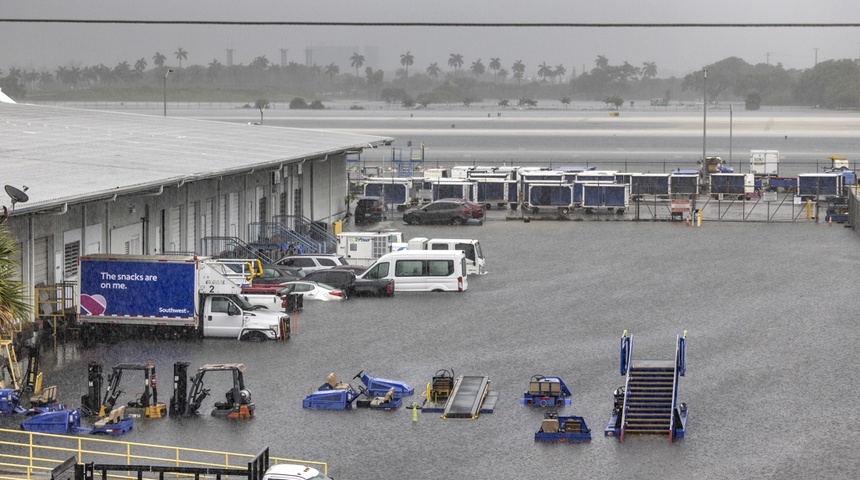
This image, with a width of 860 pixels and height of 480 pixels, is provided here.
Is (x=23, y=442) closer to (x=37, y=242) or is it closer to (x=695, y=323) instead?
(x=37, y=242)

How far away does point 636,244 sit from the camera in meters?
47.7

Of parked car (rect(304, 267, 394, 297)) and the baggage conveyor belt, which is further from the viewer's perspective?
parked car (rect(304, 267, 394, 297))

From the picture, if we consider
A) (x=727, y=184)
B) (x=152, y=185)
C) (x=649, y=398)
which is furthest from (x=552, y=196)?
(x=649, y=398)

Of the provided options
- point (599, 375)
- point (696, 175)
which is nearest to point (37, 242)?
point (599, 375)

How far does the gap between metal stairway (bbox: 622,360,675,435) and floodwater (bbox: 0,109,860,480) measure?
42 centimetres

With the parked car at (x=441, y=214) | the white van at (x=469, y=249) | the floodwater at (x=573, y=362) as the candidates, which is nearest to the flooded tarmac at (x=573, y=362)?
the floodwater at (x=573, y=362)

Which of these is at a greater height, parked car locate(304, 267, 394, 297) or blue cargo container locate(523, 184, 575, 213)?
blue cargo container locate(523, 184, 575, 213)

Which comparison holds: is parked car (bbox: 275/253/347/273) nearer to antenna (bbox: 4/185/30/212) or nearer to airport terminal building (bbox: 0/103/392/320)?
airport terminal building (bbox: 0/103/392/320)

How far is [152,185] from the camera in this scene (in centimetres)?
3291

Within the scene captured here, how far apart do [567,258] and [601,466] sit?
24.9 metres

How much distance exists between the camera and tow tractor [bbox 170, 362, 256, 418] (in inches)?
876

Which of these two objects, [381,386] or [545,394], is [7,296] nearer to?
[381,386]

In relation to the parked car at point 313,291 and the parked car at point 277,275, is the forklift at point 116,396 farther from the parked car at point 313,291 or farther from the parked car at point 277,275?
the parked car at point 277,275

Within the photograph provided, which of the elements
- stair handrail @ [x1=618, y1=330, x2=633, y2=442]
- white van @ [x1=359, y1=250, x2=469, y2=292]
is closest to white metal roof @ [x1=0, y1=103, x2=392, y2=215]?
white van @ [x1=359, y1=250, x2=469, y2=292]
